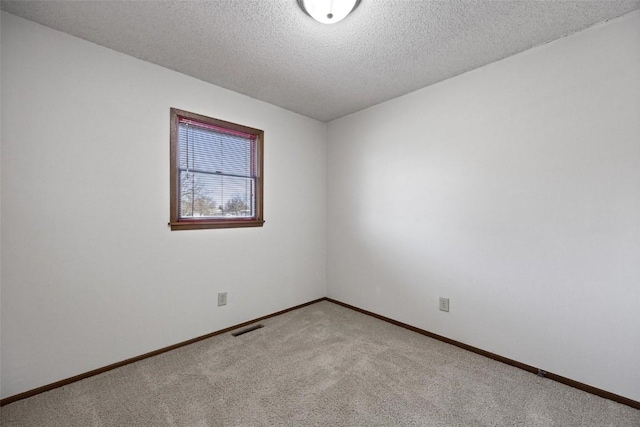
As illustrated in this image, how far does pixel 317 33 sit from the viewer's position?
191 cm

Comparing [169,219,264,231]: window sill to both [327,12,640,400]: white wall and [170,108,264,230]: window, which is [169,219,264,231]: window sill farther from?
[327,12,640,400]: white wall

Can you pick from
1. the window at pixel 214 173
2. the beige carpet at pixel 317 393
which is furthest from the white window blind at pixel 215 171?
the beige carpet at pixel 317 393

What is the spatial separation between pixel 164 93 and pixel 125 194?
0.95 meters

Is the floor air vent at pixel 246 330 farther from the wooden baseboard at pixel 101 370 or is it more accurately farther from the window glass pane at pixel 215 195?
the window glass pane at pixel 215 195

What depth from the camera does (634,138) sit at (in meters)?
1.72

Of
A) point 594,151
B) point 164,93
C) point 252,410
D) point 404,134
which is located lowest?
point 252,410

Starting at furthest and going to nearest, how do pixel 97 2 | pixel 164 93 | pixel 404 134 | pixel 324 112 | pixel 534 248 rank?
1. pixel 324 112
2. pixel 404 134
3. pixel 164 93
4. pixel 534 248
5. pixel 97 2

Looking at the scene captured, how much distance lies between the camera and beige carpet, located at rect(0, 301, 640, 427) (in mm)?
1610

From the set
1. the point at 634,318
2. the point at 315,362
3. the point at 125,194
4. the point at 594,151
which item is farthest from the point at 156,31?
the point at 634,318

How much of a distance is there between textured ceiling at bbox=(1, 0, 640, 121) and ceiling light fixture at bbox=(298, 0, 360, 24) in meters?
0.07

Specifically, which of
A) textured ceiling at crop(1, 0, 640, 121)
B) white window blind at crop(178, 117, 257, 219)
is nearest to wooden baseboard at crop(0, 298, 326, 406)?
white window blind at crop(178, 117, 257, 219)

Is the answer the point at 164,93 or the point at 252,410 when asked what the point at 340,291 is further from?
the point at 164,93

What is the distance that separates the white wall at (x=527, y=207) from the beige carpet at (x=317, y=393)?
36cm

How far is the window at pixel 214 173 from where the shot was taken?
2500 millimetres
